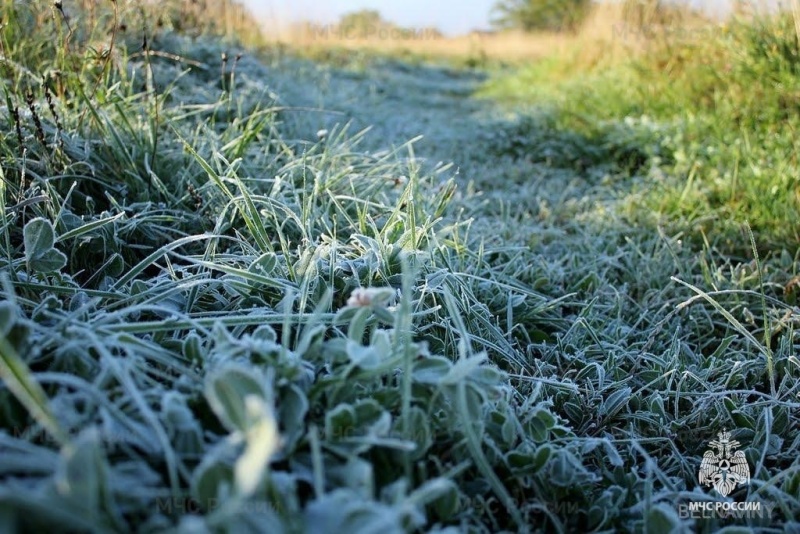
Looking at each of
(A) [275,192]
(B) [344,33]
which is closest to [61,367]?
(A) [275,192]

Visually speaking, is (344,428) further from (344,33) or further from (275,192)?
(344,33)

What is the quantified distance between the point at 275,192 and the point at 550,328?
31.5 inches

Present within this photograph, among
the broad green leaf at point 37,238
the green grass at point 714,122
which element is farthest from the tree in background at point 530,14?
the broad green leaf at point 37,238

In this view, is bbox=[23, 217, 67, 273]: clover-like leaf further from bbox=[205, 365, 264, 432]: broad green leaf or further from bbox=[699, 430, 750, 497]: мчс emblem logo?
bbox=[699, 430, 750, 497]: мчс emblem logo

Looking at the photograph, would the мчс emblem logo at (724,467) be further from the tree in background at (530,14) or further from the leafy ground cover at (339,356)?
the tree in background at (530,14)

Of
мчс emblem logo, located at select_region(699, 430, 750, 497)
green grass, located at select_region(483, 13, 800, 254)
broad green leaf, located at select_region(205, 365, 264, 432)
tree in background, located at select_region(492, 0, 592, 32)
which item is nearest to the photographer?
broad green leaf, located at select_region(205, 365, 264, 432)

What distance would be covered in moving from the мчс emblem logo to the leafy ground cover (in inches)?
0.8

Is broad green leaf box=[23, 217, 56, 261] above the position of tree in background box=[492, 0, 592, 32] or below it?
below

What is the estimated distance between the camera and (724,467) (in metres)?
0.95

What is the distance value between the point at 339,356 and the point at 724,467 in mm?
711

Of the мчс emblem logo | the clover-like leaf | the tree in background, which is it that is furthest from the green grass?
the tree in background

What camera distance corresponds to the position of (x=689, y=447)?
105 cm

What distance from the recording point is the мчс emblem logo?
91 centimetres

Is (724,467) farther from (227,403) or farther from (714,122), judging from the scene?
(714,122)
